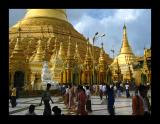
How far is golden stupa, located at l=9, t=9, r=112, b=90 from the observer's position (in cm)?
2445

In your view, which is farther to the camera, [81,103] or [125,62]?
[125,62]

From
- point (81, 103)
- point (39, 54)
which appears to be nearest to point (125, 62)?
point (39, 54)

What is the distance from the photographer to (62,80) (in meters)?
25.1

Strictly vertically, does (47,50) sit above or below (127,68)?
above

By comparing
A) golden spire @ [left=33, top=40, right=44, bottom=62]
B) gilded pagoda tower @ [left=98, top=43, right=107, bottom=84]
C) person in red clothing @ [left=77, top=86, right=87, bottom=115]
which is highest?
golden spire @ [left=33, top=40, right=44, bottom=62]

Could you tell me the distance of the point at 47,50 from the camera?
28062 millimetres

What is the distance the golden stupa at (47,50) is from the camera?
2445cm

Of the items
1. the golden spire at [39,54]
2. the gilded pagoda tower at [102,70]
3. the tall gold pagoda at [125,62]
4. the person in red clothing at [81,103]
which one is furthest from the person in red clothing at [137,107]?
the tall gold pagoda at [125,62]

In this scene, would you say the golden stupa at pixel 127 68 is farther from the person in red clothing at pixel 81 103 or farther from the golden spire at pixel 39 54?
the person in red clothing at pixel 81 103

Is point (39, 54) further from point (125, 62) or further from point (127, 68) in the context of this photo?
point (125, 62)

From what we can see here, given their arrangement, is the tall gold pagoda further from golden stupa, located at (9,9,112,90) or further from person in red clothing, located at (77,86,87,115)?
person in red clothing, located at (77,86,87,115)

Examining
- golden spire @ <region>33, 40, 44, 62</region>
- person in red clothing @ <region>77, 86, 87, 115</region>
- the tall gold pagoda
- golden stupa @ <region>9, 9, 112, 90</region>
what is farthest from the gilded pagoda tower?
person in red clothing @ <region>77, 86, 87, 115</region>
